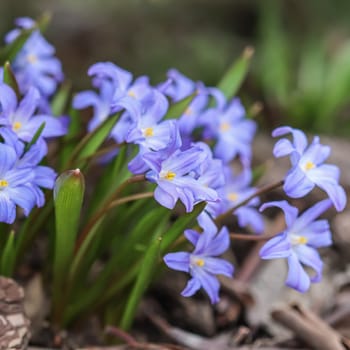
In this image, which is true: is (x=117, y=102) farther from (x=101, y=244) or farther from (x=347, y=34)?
(x=347, y=34)

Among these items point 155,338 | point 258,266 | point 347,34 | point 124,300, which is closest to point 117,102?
point 124,300

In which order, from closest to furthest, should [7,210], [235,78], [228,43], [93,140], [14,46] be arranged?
[7,210]
[93,140]
[14,46]
[235,78]
[228,43]

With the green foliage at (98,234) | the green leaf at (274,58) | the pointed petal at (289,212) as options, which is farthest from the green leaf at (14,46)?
the green leaf at (274,58)

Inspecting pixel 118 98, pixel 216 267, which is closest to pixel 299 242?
pixel 216 267

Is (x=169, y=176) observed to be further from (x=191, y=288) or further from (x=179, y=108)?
(x=179, y=108)

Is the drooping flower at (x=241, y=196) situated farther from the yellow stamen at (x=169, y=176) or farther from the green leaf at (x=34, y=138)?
the green leaf at (x=34, y=138)
